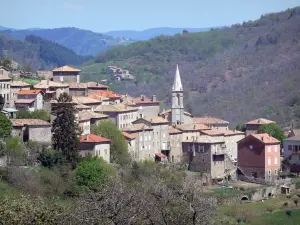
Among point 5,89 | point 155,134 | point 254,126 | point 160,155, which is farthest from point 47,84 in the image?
point 254,126

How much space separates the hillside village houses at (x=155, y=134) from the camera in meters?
57.8

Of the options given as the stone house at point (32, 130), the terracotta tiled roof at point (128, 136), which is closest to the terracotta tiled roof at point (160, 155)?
the terracotta tiled roof at point (128, 136)

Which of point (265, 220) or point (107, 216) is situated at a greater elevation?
point (107, 216)

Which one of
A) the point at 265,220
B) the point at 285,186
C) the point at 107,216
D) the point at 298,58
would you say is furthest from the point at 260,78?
the point at 107,216

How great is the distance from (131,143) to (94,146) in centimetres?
554

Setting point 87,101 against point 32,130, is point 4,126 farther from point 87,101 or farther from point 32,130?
point 87,101

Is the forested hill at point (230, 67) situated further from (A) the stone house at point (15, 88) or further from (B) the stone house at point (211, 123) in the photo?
(A) the stone house at point (15, 88)

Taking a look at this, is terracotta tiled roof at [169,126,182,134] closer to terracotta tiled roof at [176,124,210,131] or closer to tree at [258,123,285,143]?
terracotta tiled roof at [176,124,210,131]

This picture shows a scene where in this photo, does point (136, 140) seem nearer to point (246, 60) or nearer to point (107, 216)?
point (107, 216)

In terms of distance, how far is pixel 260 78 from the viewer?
130 metres

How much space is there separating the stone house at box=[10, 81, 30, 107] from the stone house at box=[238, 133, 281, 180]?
14662 millimetres

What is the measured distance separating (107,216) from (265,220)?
24.0 metres

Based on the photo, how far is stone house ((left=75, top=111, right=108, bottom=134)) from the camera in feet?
185

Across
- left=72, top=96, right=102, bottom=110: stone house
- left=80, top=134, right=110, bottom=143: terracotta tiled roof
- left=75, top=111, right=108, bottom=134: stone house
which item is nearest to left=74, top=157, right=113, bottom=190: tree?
left=80, top=134, right=110, bottom=143: terracotta tiled roof
